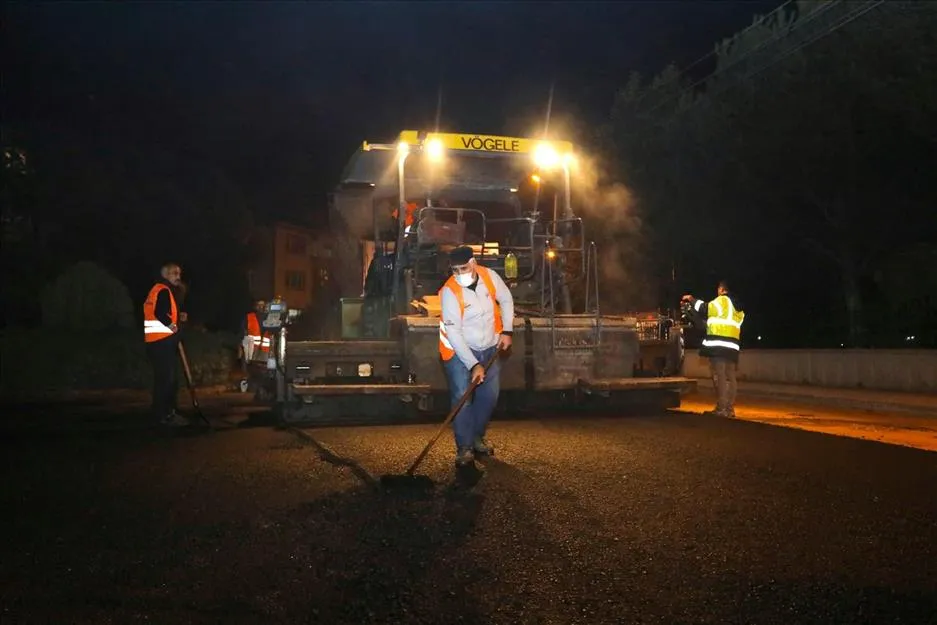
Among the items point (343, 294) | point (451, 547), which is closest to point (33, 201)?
point (343, 294)

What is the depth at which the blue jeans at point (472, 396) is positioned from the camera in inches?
276

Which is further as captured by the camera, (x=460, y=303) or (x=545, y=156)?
(x=545, y=156)

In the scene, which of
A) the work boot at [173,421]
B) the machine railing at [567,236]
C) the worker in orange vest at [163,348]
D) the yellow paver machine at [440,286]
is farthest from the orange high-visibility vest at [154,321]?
the machine railing at [567,236]

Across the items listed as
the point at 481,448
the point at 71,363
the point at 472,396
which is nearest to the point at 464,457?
the point at 472,396

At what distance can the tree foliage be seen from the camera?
16.5 m

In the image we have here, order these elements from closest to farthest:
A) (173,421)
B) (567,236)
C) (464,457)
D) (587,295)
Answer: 1. (464,457)
2. (173,421)
3. (587,295)
4. (567,236)

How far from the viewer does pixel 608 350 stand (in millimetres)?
10750

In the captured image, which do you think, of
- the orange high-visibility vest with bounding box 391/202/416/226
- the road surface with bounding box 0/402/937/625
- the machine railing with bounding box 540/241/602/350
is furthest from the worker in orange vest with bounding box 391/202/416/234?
the road surface with bounding box 0/402/937/625

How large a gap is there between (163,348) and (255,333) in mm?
5433

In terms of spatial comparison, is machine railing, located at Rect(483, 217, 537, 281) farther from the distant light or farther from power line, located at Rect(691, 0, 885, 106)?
power line, located at Rect(691, 0, 885, 106)

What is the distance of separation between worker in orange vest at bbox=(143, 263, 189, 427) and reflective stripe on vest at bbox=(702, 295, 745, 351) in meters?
6.27

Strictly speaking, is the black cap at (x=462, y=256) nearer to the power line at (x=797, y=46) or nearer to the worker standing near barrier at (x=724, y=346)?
the worker standing near barrier at (x=724, y=346)

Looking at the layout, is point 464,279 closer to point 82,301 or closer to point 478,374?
point 478,374

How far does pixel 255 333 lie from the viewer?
16047 millimetres
